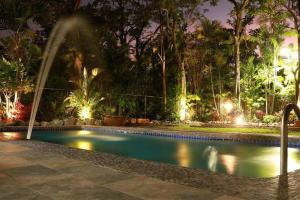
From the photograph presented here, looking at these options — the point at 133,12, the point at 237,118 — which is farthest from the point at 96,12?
the point at 237,118

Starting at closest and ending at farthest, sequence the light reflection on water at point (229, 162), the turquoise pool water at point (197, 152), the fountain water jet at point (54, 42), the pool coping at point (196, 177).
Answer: the pool coping at point (196, 177), the light reflection on water at point (229, 162), the turquoise pool water at point (197, 152), the fountain water jet at point (54, 42)

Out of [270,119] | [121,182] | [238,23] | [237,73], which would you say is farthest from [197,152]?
[238,23]

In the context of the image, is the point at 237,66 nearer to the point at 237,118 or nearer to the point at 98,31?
the point at 237,118

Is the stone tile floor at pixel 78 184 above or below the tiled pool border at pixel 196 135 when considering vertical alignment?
below

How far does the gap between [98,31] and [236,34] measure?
7.74 m

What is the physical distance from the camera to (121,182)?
4551 millimetres

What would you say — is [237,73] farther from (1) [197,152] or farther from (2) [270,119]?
(1) [197,152]

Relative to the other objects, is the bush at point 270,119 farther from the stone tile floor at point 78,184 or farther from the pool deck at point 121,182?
the stone tile floor at point 78,184

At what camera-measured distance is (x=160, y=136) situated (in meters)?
13.2

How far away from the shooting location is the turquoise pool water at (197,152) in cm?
751

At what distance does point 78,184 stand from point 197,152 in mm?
5593

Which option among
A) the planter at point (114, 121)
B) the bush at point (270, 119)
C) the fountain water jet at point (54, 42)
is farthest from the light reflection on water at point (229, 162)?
the fountain water jet at point (54, 42)

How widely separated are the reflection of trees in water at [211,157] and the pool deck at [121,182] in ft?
6.75

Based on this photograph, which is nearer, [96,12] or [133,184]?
[133,184]
